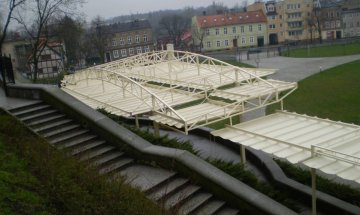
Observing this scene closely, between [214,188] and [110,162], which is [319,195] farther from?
[110,162]

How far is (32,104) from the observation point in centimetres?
1507

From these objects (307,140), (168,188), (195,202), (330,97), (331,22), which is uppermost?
(331,22)

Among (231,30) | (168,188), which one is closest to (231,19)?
(231,30)

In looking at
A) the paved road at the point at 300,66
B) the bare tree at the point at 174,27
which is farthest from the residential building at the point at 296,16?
the paved road at the point at 300,66

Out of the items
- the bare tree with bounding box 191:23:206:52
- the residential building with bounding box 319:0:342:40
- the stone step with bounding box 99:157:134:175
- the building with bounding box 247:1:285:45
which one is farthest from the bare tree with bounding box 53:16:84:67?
the residential building with bounding box 319:0:342:40

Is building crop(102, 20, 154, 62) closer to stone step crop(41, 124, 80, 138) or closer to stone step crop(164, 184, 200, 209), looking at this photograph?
stone step crop(41, 124, 80, 138)

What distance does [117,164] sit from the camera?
1272cm

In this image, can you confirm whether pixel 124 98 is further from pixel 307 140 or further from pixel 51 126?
pixel 307 140

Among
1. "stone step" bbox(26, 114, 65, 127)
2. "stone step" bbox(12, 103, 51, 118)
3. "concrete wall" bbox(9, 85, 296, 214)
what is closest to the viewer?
"concrete wall" bbox(9, 85, 296, 214)

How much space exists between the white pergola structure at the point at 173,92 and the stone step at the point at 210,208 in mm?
3018

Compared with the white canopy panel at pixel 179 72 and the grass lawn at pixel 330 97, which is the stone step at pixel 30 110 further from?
the grass lawn at pixel 330 97

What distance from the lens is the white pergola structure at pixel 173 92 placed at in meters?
15.0

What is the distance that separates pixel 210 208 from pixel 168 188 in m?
1.37

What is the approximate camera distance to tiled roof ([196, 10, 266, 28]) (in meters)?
86.2
